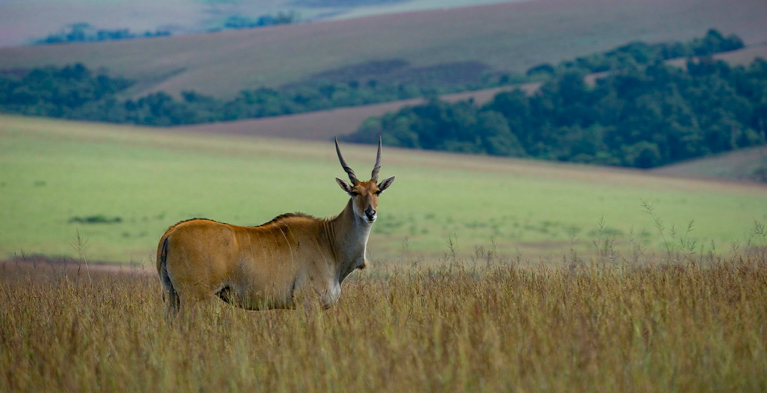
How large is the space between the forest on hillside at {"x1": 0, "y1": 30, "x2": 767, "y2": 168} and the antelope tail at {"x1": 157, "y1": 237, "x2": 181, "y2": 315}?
262ft

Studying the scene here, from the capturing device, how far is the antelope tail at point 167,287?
379 inches

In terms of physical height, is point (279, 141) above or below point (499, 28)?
below

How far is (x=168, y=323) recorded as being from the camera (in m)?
9.39

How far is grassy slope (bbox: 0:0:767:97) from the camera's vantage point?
139m

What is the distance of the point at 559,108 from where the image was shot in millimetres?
104312

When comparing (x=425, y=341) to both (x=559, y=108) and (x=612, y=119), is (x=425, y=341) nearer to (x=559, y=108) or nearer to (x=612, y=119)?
(x=612, y=119)

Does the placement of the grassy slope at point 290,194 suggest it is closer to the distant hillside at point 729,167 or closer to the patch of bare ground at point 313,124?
the distant hillside at point 729,167

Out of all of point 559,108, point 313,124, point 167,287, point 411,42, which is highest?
point 411,42

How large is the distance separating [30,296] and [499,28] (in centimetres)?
15132

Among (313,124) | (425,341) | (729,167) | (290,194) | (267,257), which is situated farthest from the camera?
(313,124)

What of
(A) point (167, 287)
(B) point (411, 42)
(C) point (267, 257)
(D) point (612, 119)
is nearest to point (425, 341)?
(C) point (267, 257)

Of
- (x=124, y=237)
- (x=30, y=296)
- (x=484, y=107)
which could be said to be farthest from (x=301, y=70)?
(x=30, y=296)

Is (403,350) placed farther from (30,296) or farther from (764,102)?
(764,102)

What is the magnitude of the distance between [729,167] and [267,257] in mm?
69773
